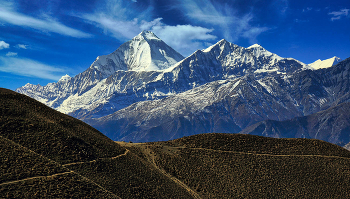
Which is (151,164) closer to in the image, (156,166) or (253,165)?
(156,166)

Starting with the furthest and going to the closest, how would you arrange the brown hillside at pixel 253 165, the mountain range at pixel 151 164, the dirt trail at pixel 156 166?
the brown hillside at pixel 253 165, the dirt trail at pixel 156 166, the mountain range at pixel 151 164

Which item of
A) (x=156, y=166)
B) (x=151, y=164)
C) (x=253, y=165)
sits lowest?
(x=253, y=165)

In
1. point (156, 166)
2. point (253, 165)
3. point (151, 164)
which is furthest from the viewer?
point (253, 165)

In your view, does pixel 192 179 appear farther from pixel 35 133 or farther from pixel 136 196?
pixel 35 133

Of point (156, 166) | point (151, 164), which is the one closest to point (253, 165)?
point (156, 166)

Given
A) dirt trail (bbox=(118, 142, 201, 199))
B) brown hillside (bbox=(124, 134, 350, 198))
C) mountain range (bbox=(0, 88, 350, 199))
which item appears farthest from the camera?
brown hillside (bbox=(124, 134, 350, 198))

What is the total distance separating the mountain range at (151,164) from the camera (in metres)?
45.2

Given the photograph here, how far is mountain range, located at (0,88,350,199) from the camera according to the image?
148 feet

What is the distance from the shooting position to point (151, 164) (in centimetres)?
7212

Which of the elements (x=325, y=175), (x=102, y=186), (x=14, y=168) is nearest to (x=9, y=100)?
(x=14, y=168)

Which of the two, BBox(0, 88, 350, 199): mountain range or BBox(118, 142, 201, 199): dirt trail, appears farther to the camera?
BBox(118, 142, 201, 199): dirt trail

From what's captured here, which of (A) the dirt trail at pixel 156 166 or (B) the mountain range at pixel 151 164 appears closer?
(B) the mountain range at pixel 151 164

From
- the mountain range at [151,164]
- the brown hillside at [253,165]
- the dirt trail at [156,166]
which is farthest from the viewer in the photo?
the brown hillside at [253,165]

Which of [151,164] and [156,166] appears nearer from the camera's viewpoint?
[151,164]
